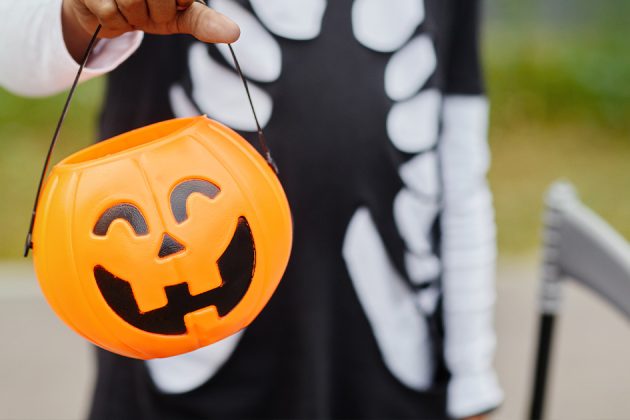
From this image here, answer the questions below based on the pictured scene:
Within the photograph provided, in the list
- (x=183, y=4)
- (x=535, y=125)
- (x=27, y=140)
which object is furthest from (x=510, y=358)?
(x=27, y=140)

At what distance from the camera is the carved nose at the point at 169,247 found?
27.3 inches

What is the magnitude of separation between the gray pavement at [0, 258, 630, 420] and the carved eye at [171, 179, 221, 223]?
6.62 ft

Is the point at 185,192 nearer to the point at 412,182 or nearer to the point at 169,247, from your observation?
the point at 169,247

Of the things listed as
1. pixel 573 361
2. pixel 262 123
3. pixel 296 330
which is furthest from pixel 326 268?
pixel 573 361

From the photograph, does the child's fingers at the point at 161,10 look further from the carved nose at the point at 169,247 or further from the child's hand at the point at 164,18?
the carved nose at the point at 169,247

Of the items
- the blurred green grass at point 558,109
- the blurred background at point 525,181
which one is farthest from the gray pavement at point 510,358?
the blurred green grass at point 558,109

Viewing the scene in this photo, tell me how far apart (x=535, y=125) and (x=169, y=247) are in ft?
15.0

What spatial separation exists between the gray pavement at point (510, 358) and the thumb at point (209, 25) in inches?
82.1

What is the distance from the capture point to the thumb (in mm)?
675

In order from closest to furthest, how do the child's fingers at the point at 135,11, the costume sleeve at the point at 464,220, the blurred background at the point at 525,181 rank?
the child's fingers at the point at 135,11 < the costume sleeve at the point at 464,220 < the blurred background at the point at 525,181

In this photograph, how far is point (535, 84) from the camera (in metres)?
5.21

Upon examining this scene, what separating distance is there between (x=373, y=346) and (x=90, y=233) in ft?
1.68

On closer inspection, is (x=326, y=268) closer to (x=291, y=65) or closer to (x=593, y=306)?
(x=291, y=65)

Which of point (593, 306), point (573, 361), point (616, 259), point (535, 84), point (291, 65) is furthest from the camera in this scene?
point (535, 84)
